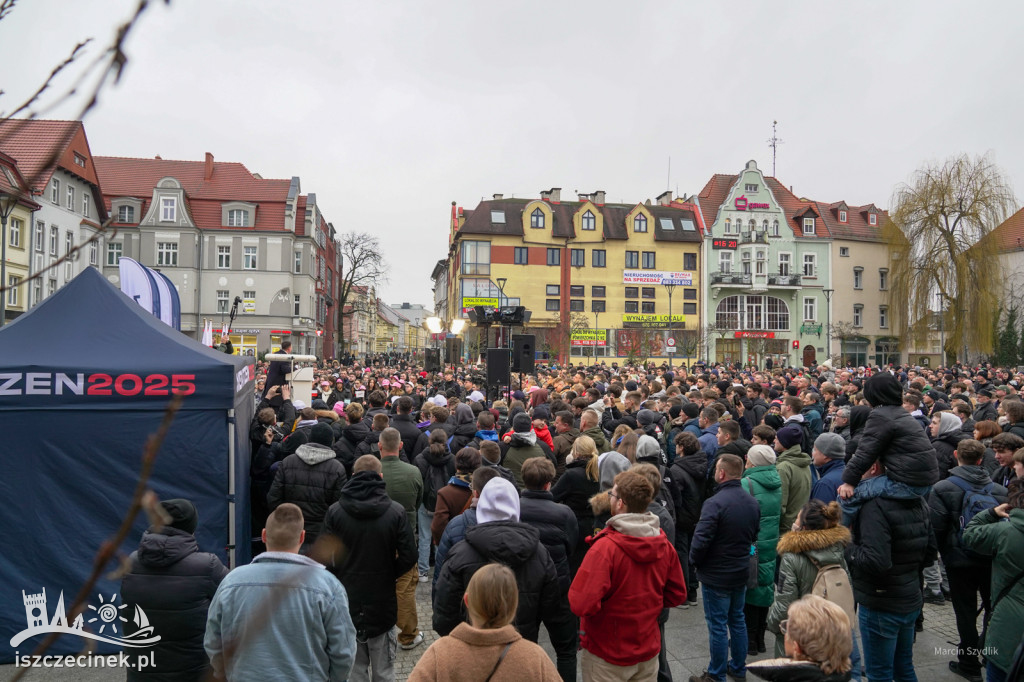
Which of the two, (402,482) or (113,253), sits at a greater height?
(113,253)

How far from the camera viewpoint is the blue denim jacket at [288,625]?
3.14m

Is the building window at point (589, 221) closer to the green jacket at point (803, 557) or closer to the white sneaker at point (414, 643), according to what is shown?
the white sneaker at point (414, 643)

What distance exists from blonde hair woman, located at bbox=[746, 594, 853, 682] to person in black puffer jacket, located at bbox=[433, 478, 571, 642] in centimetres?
150

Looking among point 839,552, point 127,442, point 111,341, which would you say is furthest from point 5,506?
point 839,552

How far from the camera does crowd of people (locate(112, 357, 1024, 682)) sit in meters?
3.16

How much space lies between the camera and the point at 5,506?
511cm

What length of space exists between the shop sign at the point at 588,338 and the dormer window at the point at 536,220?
377 inches

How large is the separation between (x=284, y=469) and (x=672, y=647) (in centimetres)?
371

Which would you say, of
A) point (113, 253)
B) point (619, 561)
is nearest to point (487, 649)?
point (619, 561)

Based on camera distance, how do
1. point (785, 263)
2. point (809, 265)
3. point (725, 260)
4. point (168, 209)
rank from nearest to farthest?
point (168, 209)
point (725, 260)
point (785, 263)
point (809, 265)

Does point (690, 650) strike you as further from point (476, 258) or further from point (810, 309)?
point (810, 309)

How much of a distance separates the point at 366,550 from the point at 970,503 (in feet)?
14.9

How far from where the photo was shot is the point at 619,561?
3.70 meters

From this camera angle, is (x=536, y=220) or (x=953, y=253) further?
(x=536, y=220)
